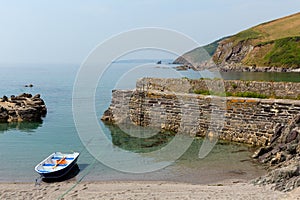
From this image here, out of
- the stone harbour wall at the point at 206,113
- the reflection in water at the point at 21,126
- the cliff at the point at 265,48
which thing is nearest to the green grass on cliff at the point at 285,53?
the cliff at the point at 265,48

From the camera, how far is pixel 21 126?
2481cm

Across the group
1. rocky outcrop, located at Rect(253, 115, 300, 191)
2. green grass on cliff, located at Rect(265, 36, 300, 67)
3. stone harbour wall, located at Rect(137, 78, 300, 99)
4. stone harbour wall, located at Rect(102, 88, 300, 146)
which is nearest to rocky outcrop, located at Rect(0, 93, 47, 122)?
stone harbour wall, located at Rect(102, 88, 300, 146)

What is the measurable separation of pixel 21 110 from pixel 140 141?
38.8 ft

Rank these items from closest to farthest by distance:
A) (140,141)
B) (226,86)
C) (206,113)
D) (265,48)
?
1. (140,141)
2. (206,113)
3. (226,86)
4. (265,48)

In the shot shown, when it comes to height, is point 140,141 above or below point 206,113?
below

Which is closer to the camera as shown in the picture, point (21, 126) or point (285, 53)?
point (21, 126)

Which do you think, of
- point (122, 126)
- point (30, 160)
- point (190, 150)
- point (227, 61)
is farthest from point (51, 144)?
point (227, 61)

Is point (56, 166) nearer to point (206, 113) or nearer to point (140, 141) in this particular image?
point (140, 141)

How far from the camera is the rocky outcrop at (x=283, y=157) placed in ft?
36.5

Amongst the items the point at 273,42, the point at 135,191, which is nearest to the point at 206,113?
the point at 135,191

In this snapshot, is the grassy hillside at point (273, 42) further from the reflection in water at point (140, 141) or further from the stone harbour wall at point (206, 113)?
the reflection in water at point (140, 141)

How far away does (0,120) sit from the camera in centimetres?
2642

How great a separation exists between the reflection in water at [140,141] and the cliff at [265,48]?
242 ft

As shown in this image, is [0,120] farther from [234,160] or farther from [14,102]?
[234,160]
